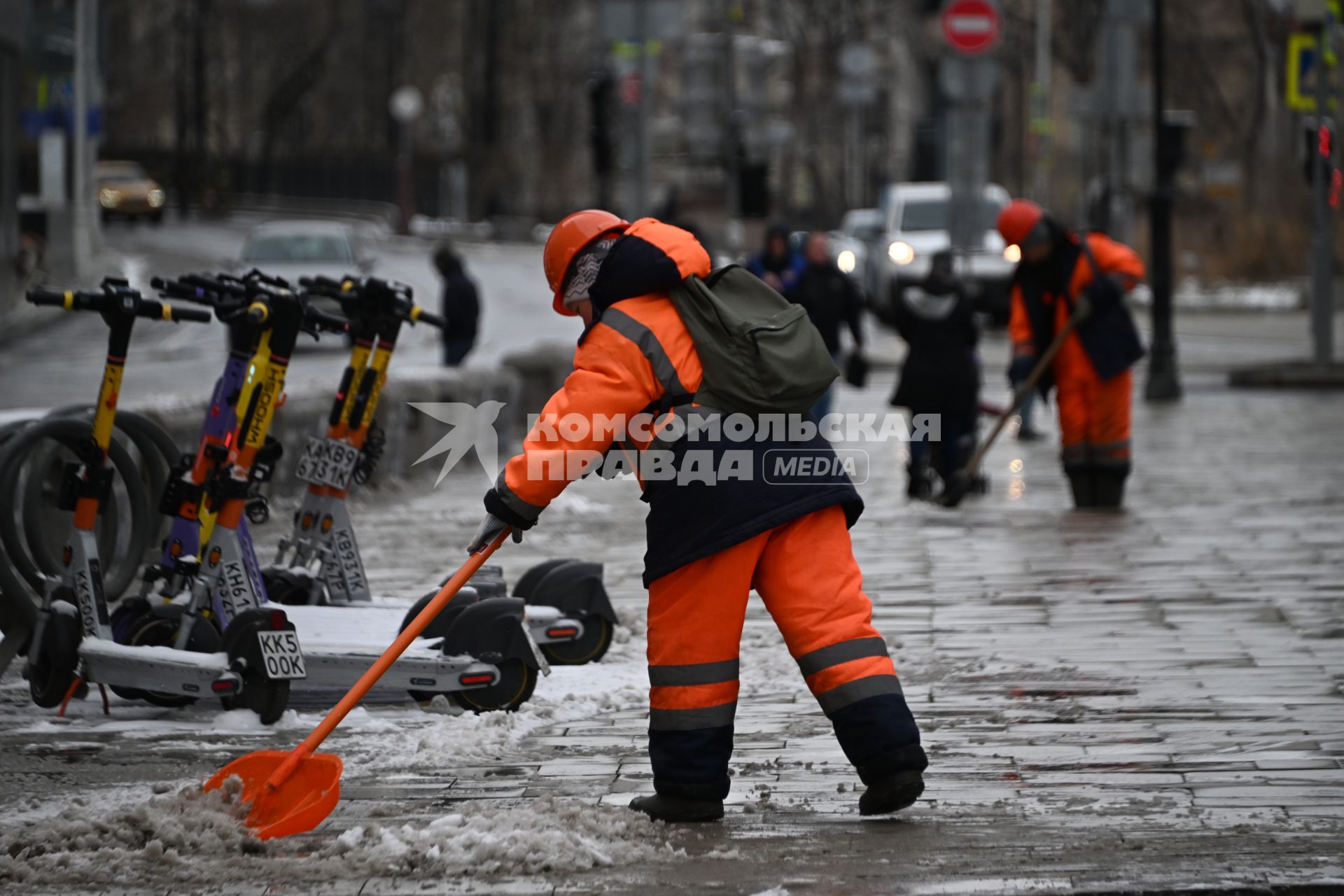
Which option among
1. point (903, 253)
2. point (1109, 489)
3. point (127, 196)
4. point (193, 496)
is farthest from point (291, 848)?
point (127, 196)

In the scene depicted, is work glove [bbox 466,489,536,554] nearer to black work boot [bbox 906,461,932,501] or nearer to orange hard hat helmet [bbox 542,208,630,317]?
orange hard hat helmet [bbox 542,208,630,317]

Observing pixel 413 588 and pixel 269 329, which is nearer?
pixel 269 329

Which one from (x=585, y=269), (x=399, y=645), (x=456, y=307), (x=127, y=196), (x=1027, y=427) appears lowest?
(x=127, y=196)

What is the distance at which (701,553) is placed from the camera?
5.14 metres

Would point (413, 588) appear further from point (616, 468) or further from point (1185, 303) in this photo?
point (1185, 303)

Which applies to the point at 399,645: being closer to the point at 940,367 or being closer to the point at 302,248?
the point at 940,367

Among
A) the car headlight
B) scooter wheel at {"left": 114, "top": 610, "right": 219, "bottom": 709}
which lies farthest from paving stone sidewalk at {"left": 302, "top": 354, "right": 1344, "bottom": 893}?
the car headlight

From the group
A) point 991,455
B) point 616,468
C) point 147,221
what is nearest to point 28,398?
point 991,455

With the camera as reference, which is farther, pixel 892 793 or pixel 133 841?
pixel 892 793

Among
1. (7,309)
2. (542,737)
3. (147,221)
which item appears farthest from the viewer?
(147,221)

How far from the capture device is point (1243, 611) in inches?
→ 314

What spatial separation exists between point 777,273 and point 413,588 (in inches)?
255

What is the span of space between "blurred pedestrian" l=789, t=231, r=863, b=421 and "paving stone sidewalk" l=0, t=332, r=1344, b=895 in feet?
10.5

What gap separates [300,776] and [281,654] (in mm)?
1090
